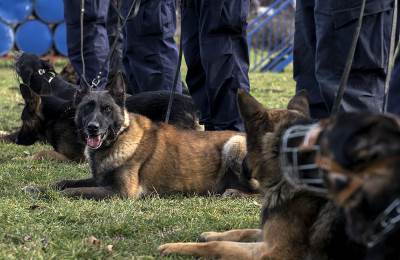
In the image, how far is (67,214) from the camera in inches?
155

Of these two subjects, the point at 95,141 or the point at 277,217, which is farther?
the point at 95,141

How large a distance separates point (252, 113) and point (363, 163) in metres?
1.26

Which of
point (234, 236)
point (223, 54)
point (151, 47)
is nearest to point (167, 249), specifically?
point (234, 236)

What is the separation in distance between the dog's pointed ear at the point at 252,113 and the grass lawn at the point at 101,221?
2.70ft

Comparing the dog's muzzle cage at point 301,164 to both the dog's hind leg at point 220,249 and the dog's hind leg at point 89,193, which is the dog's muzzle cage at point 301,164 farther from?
the dog's hind leg at point 89,193

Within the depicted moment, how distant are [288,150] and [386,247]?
489 mm

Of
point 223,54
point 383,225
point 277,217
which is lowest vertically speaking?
point 277,217

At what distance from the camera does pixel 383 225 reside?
7.18 feet

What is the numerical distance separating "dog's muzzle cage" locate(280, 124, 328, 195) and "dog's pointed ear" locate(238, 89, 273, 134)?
0.56m

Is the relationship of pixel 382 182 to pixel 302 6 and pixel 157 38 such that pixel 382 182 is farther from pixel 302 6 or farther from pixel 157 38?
pixel 157 38

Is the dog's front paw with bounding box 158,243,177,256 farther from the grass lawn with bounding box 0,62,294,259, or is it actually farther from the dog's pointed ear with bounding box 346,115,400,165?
the dog's pointed ear with bounding box 346,115,400,165

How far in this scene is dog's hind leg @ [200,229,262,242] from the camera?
11.2 ft

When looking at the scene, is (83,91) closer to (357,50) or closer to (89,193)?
(89,193)

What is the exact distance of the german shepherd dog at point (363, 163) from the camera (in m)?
1.90
